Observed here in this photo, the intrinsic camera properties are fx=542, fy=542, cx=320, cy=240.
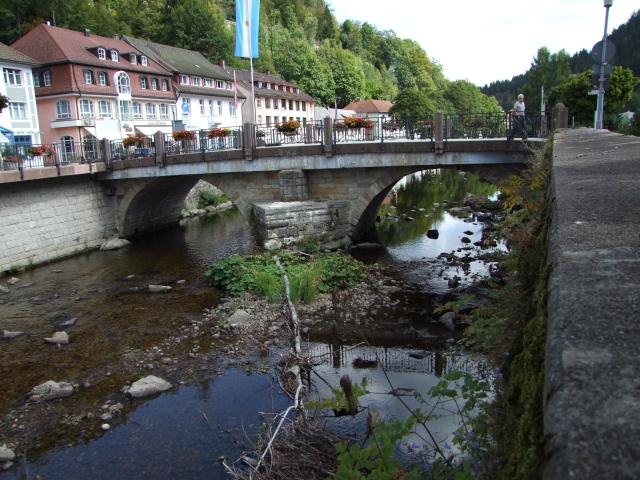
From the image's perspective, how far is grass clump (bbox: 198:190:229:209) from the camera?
27.5 m

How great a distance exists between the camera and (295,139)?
18125 millimetres

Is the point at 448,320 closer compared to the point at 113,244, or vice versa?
the point at 448,320

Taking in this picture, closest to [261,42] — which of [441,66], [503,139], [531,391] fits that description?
[503,139]

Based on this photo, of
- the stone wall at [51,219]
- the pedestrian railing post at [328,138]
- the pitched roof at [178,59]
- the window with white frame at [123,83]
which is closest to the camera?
the stone wall at [51,219]

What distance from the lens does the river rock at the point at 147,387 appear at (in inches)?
326

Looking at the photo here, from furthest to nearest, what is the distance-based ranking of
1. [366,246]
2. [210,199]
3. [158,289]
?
[210,199] < [366,246] < [158,289]

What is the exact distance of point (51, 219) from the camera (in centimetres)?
1769

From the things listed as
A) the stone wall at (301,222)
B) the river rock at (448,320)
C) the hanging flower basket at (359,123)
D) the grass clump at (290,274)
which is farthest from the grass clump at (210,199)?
the river rock at (448,320)

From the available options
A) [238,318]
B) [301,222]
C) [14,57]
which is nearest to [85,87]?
[14,57]

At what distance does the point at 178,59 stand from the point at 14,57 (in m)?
15.7

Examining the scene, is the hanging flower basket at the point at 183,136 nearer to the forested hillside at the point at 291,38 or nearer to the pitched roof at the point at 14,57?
the pitched roof at the point at 14,57

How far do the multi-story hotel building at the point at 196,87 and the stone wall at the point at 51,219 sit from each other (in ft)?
67.2

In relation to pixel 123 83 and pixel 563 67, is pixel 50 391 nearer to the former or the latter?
pixel 123 83

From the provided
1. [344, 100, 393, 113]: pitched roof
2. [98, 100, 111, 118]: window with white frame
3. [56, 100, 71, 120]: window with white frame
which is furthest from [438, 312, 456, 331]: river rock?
[344, 100, 393, 113]: pitched roof
